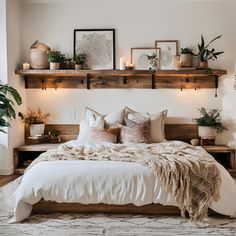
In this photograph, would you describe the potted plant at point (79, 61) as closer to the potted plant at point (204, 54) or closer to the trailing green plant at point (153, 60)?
the trailing green plant at point (153, 60)

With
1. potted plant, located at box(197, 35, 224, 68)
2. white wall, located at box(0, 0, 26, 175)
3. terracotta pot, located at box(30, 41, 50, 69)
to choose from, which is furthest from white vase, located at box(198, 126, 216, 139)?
white wall, located at box(0, 0, 26, 175)

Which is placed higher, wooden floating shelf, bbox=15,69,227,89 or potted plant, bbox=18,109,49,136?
wooden floating shelf, bbox=15,69,227,89

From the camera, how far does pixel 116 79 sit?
233 inches

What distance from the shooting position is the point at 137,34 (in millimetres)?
5863

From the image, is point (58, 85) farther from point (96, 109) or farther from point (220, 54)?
point (220, 54)

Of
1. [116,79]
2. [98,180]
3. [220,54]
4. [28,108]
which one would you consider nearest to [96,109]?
[116,79]

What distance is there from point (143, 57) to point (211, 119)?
56.5 inches

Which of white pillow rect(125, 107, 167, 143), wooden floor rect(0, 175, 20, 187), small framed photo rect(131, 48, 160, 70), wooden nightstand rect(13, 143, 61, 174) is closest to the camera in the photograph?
wooden floor rect(0, 175, 20, 187)

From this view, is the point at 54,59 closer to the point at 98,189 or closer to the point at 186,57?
the point at 186,57

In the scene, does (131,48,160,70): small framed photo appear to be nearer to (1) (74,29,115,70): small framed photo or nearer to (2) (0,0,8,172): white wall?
(1) (74,29,115,70): small framed photo

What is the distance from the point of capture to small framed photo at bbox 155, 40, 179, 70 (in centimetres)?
584

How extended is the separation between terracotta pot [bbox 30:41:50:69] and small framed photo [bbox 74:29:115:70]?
503 millimetres

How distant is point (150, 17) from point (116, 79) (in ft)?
3.66

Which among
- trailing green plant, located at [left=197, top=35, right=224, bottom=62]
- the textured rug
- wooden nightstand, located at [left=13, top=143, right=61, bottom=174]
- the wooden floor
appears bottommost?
the wooden floor
